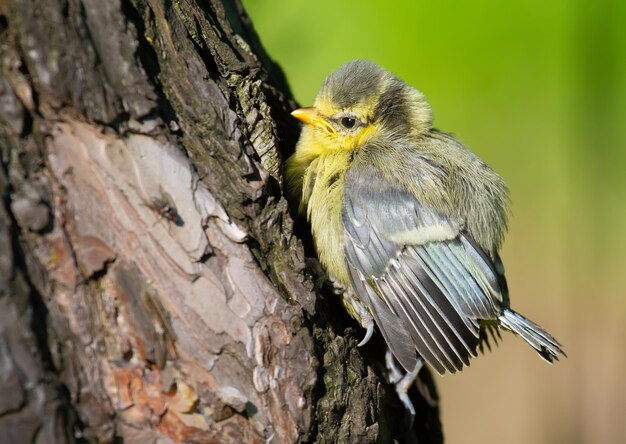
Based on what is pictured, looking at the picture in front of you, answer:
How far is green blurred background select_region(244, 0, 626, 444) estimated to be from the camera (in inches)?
150

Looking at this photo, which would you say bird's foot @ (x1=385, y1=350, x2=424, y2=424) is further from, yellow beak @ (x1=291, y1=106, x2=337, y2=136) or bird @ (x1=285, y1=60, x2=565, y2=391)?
yellow beak @ (x1=291, y1=106, x2=337, y2=136)

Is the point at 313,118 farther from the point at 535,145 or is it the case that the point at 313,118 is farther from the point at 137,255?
the point at 535,145

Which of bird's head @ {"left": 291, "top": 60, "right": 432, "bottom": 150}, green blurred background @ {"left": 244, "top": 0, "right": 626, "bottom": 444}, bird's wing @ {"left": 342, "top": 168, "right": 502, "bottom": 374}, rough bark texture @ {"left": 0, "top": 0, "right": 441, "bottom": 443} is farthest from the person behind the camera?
green blurred background @ {"left": 244, "top": 0, "right": 626, "bottom": 444}

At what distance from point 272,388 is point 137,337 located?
1.09ft

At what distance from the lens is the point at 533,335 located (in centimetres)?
239

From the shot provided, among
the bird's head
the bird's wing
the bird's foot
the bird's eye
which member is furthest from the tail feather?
the bird's eye

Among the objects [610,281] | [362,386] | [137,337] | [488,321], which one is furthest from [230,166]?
[610,281]

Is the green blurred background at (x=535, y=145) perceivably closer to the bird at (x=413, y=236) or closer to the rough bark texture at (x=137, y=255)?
the bird at (x=413, y=236)

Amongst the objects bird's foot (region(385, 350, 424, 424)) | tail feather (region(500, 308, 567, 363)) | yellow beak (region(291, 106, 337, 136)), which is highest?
yellow beak (region(291, 106, 337, 136))

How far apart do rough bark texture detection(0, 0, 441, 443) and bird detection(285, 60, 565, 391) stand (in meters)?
0.45

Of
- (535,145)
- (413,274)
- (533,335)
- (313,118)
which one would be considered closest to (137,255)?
(413,274)

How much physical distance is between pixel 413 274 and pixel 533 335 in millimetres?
474

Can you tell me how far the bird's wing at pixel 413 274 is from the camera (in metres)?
2.20

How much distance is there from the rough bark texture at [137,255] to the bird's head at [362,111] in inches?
31.7
